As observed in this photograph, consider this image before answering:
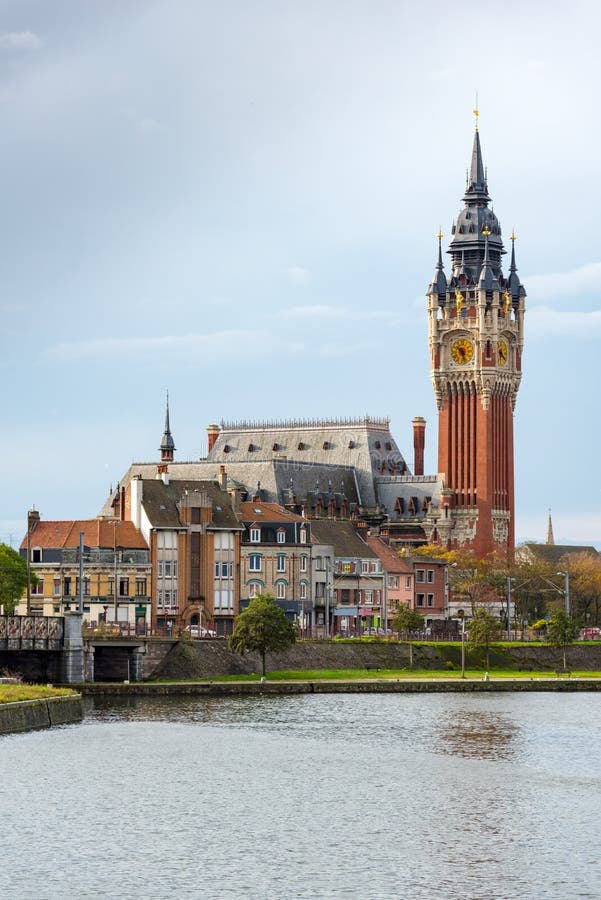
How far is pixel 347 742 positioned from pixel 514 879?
43500mm

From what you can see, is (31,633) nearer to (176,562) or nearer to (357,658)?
(357,658)

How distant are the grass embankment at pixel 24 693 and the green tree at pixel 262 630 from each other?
26.0 metres

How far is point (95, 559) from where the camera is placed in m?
175

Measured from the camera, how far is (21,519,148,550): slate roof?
17688 centimetres

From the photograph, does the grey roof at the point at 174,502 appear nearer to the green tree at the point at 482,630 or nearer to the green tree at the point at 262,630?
the green tree at the point at 482,630

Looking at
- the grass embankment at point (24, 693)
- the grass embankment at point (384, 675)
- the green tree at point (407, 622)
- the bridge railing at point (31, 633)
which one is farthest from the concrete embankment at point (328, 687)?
the green tree at point (407, 622)

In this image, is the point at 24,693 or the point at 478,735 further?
the point at 24,693

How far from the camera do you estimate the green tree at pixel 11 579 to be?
173m

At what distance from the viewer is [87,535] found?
17738 centimetres

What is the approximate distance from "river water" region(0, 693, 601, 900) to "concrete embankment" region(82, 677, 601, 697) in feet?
44.8

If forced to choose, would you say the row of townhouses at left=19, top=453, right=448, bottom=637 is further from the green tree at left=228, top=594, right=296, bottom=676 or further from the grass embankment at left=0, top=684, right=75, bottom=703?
the grass embankment at left=0, top=684, right=75, bottom=703

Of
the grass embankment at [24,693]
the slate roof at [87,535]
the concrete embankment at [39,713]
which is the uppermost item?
the slate roof at [87,535]

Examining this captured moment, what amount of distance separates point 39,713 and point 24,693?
316 cm

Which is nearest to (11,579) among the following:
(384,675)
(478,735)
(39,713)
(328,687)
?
(384,675)
